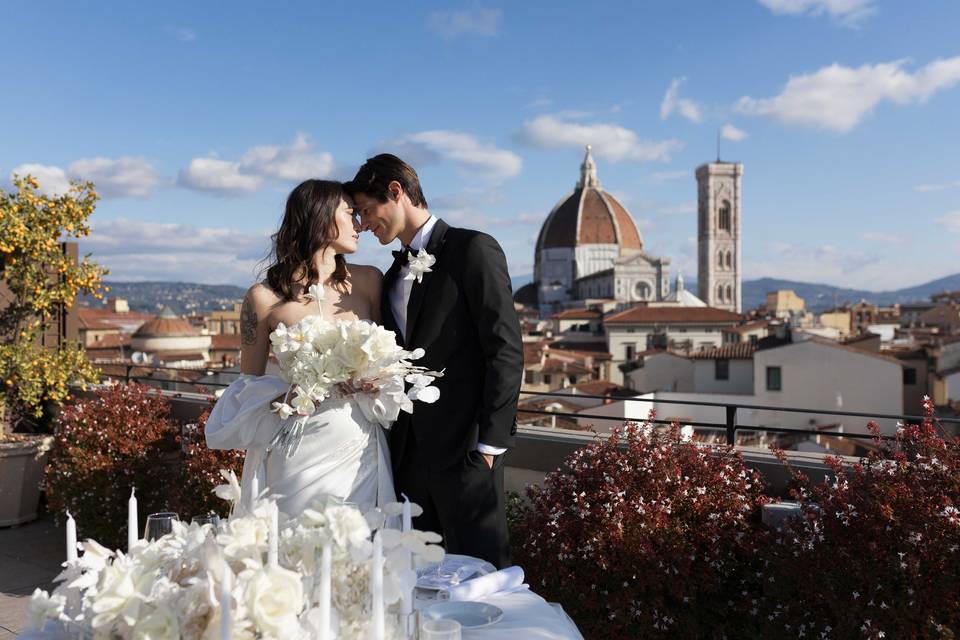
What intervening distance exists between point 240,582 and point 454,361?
1.92 meters

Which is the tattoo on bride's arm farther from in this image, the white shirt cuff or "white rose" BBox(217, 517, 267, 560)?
"white rose" BBox(217, 517, 267, 560)

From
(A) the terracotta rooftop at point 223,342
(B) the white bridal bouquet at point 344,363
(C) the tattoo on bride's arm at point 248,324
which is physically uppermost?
(C) the tattoo on bride's arm at point 248,324

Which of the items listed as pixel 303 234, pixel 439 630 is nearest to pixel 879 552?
pixel 439 630

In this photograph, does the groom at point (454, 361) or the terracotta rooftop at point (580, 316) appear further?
the terracotta rooftop at point (580, 316)

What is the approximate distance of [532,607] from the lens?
2.04 meters

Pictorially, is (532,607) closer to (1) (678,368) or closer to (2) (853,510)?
(2) (853,510)

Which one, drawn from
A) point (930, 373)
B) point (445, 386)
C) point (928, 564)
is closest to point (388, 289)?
point (445, 386)

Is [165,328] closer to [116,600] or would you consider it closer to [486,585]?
[486,585]

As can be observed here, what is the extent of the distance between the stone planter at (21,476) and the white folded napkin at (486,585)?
5.82 meters

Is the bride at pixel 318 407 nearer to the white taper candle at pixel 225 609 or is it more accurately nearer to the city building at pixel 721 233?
the white taper candle at pixel 225 609

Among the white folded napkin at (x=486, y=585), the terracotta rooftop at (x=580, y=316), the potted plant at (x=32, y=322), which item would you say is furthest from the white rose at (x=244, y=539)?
the terracotta rooftop at (x=580, y=316)

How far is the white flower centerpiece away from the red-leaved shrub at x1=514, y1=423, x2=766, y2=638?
2181 millimetres

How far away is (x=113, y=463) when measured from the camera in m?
5.78

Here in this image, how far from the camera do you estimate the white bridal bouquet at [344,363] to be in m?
2.62
